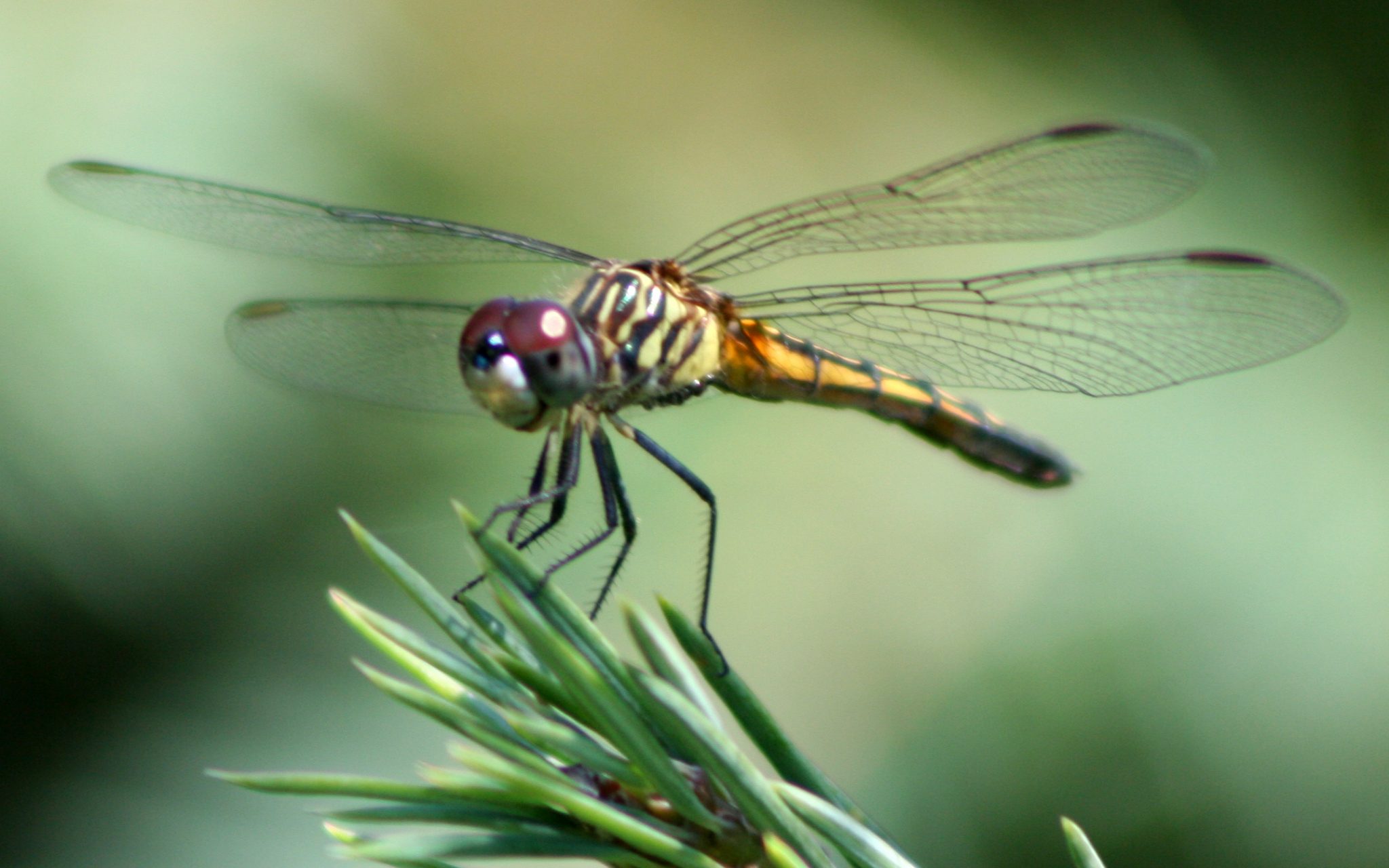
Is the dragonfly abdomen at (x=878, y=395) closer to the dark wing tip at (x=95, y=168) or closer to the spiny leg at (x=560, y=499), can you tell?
the spiny leg at (x=560, y=499)

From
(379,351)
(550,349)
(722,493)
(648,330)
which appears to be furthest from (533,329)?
(722,493)

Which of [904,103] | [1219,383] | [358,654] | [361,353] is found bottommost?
[358,654]

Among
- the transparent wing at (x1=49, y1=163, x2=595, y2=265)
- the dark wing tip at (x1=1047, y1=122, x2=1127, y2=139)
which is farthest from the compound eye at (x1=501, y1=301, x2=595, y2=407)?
the dark wing tip at (x1=1047, y1=122, x2=1127, y2=139)

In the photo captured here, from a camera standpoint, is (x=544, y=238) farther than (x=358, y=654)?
Yes

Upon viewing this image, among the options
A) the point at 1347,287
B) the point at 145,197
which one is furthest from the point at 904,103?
the point at 145,197

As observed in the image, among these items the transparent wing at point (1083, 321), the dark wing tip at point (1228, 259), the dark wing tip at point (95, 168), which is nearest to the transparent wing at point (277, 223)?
the dark wing tip at point (95, 168)

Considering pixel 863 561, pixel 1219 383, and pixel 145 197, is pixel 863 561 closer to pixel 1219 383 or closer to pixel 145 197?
pixel 1219 383
